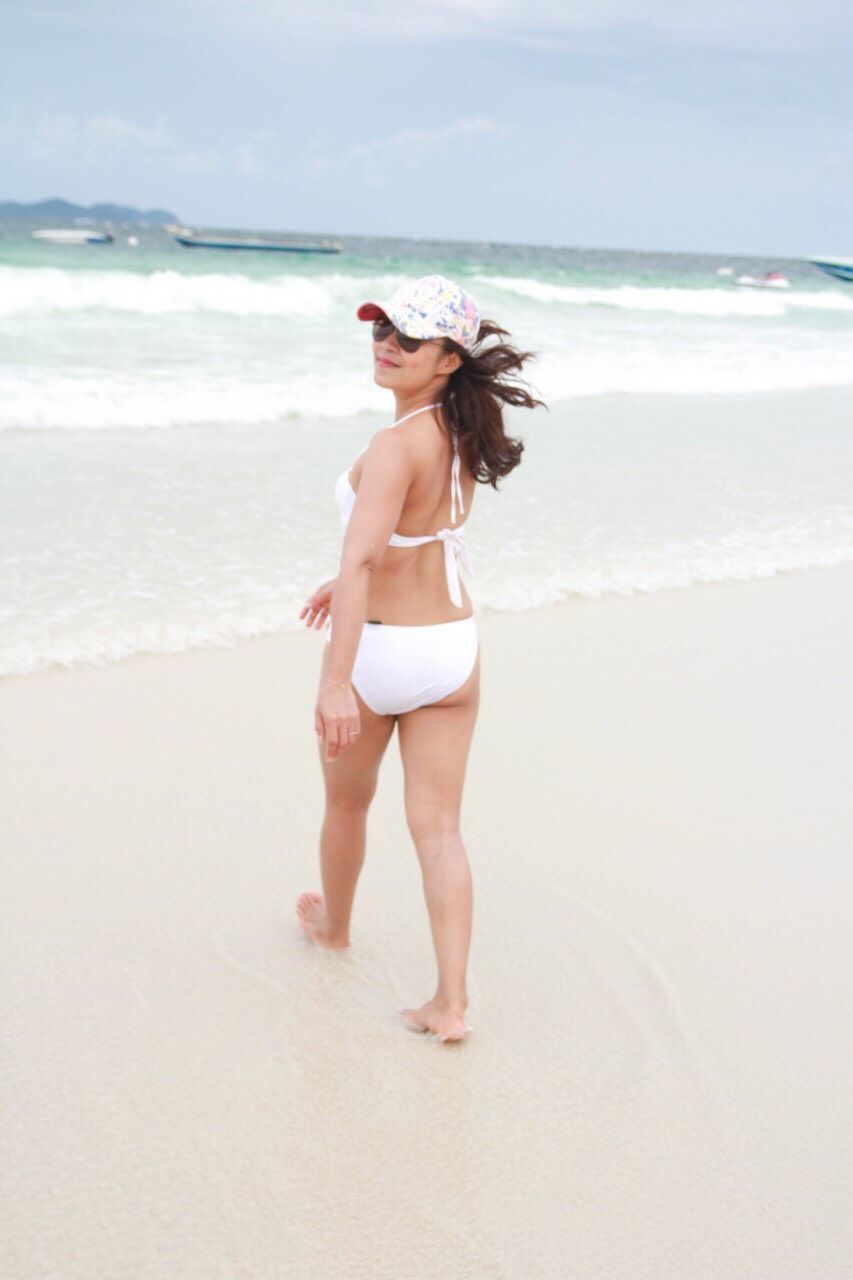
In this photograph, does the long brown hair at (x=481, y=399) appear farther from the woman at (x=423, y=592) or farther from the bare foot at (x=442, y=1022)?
the bare foot at (x=442, y=1022)

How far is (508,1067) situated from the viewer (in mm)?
2914

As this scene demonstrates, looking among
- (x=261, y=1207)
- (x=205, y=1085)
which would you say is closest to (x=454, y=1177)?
(x=261, y=1207)

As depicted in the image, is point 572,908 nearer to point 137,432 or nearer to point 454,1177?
point 454,1177

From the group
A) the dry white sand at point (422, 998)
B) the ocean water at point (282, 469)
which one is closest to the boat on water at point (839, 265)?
the ocean water at point (282, 469)

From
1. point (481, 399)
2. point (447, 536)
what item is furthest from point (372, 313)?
point (447, 536)

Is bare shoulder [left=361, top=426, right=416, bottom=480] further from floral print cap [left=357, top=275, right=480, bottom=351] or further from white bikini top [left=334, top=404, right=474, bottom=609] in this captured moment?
floral print cap [left=357, top=275, right=480, bottom=351]

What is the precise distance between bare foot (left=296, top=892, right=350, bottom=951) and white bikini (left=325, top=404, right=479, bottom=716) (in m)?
0.71

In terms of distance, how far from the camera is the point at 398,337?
2777mm

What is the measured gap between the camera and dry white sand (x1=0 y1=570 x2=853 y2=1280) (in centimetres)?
240

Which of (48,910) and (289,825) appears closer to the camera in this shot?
(48,910)

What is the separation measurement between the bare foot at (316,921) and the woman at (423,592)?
0.36 meters

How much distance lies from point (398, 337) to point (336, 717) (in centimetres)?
78

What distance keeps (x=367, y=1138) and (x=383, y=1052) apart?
0.32 m

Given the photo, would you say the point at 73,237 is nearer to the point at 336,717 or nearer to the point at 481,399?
the point at 481,399
